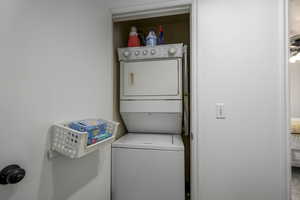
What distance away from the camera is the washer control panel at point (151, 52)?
1513 millimetres

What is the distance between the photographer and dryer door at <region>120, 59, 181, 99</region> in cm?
156

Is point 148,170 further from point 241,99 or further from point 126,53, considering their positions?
point 126,53

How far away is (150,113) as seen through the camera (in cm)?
166

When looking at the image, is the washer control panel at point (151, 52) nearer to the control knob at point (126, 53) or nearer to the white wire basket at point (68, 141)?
the control knob at point (126, 53)

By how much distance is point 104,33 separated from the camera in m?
1.39

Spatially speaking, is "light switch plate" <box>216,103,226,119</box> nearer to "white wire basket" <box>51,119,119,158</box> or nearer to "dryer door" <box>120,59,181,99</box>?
"dryer door" <box>120,59,181,99</box>

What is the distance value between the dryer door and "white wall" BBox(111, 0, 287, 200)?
0.34 metres

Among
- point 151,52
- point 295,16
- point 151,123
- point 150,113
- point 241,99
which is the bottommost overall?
point 151,123

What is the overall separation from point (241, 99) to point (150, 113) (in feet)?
2.96

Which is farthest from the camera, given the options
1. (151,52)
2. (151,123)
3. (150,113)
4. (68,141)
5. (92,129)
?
(151,123)

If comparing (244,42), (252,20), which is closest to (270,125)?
(244,42)

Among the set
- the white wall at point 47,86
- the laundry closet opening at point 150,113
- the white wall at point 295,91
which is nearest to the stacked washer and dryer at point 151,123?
the laundry closet opening at point 150,113

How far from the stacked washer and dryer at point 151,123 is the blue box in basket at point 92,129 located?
50cm

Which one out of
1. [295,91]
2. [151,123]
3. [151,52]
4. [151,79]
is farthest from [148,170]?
[295,91]
